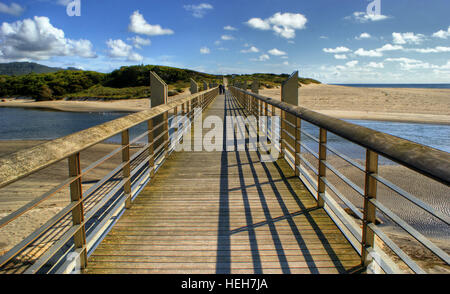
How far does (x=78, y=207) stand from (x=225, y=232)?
1214 millimetres

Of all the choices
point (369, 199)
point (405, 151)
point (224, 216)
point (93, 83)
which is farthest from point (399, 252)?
point (93, 83)

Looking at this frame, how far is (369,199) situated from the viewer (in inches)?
84.0

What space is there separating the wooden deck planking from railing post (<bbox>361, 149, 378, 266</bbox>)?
0.54 ft

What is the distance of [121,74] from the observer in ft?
228

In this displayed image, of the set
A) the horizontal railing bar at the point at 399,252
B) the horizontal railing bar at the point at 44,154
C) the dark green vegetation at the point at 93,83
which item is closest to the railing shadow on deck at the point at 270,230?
the horizontal railing bar at the point at 399,252

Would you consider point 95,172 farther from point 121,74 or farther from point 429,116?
point 121,74

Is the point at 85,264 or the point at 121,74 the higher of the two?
the point at 121,74

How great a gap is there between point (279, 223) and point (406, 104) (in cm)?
3339

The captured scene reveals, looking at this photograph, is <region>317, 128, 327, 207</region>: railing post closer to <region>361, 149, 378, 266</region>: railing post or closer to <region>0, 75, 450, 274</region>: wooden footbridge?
<region>0, 75, 450, 274</region>: wooden footbridge

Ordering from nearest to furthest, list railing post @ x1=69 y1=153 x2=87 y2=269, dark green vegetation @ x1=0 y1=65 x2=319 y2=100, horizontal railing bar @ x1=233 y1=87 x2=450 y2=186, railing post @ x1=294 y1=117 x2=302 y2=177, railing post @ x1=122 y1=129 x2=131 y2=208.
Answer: horizontal railing bar @ x1=233 y1=87 x2=450 y2=186 < railing post @ x1=69 y1=153 x2=87 y2=269 < railing post @ x1=122 y1=129 x2=131 y2=208 < railing post @ x1=294 y1=117 x2=302 y2=177 < dark green vegetation @ x1=0 y1=65 x2=319 y2=100

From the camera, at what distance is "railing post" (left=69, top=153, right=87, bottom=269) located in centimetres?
207

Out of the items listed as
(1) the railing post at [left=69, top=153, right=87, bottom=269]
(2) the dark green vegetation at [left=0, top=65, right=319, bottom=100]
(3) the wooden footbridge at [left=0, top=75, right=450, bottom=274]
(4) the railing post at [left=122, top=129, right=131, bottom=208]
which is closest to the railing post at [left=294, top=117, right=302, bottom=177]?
(3) the wooden footbridge at [left=0, top=75, right=450, bottom=274]
